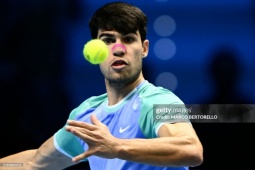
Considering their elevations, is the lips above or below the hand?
above

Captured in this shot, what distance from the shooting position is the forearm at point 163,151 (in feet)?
3.97

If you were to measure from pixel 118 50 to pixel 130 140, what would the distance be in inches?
15.5

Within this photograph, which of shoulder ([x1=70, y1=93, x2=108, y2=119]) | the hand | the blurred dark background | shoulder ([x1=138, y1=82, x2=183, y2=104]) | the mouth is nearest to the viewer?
the hand

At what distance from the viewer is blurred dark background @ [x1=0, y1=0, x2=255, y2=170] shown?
2025 mm

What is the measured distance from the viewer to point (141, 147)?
4.00ft

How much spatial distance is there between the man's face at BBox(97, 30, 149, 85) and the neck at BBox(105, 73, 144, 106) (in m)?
0.01

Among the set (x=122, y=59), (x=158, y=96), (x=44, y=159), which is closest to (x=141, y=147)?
(x=158, y=96)

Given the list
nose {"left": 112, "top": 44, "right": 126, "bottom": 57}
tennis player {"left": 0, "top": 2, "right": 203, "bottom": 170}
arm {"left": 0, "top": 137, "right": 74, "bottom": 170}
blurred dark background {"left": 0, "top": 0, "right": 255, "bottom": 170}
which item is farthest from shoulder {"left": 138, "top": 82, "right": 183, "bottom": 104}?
blurred dark background {"left": 0, "top": 0, "right": 255, "bottom": 170}

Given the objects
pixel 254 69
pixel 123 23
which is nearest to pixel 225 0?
pixel 254 69

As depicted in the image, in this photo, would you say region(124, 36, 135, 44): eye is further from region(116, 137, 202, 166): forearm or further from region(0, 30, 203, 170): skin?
region(116, 137, 202, 166): forearm

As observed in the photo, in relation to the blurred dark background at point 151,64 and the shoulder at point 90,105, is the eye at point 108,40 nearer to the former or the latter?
the shoulder at point 90,105

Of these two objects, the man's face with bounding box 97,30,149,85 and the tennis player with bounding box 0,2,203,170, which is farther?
the man's face with bounding box 97,30,149,85

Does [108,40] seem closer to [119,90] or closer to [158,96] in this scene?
[119,90]

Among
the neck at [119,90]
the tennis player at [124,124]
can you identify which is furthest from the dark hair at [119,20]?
the neck at [119,90]
